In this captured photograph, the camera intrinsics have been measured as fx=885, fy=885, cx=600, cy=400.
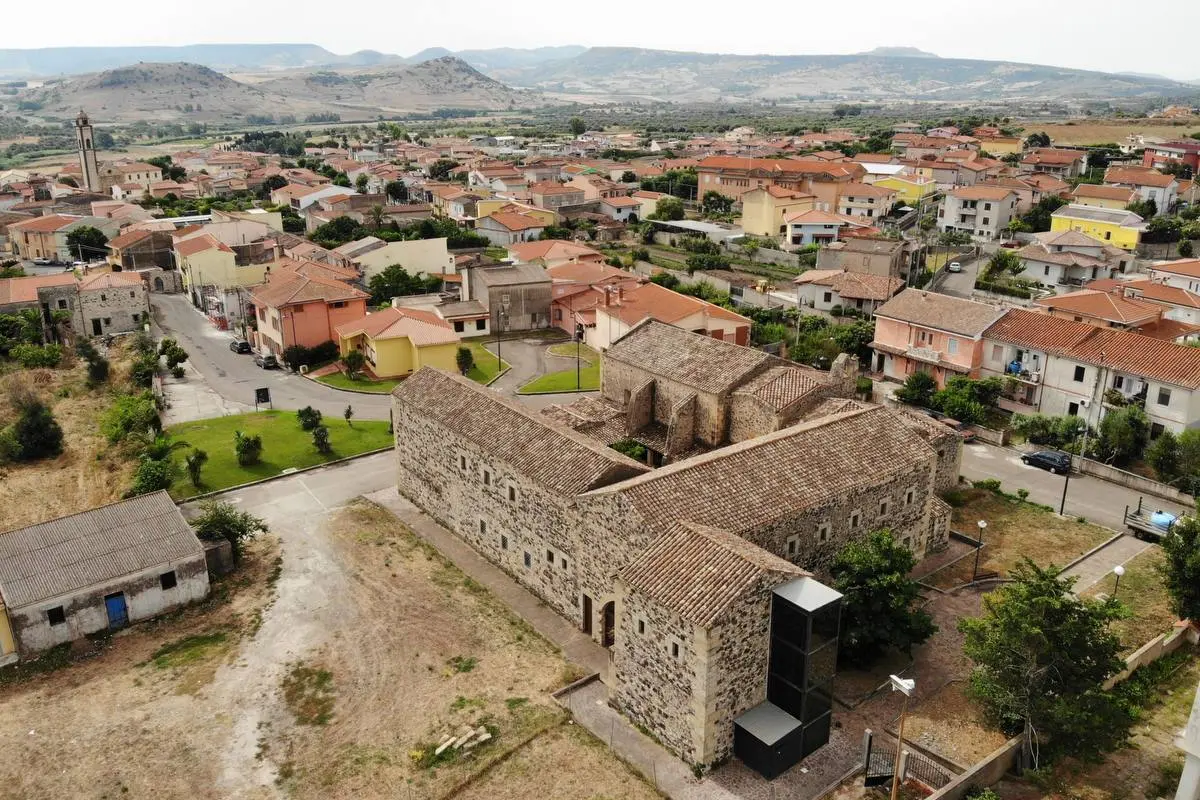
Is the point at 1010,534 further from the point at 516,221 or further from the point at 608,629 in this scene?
the point at 516,221

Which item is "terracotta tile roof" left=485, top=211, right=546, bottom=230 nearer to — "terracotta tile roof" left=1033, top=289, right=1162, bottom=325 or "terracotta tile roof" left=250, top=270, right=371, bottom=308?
"terracotta tile roof" left=250, top=270, right=371, bottom=308

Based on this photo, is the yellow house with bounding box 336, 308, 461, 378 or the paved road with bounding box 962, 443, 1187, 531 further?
the yellow house with bounding box 336, 308, 461, 378

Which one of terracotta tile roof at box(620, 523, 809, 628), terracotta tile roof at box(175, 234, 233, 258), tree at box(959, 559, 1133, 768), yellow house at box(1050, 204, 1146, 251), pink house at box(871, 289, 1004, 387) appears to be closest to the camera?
tree at box(959, 559, 1133, 768)

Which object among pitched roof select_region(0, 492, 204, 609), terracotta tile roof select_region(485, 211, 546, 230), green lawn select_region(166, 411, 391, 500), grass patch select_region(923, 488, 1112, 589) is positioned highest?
terracotta tile roof select_region(485, 211, 546, 230)

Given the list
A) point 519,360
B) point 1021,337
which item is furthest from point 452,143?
point 1021,337

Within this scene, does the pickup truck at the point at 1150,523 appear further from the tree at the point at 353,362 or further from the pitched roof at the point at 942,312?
the tree at the point at 353,362

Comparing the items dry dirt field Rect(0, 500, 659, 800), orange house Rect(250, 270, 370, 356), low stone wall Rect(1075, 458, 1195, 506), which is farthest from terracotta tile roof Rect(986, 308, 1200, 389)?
orange house Rect(250, 270, 370, 356)

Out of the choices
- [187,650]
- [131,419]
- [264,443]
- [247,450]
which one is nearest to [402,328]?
[264,443]

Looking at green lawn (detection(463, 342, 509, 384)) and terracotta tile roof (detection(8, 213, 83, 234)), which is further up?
terracotta tile roof (detection(8, 213, 83, 234))
